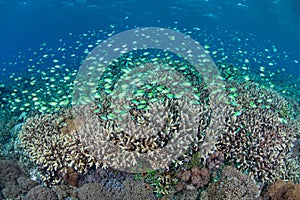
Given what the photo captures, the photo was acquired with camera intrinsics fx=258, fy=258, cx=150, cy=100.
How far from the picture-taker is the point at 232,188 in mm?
5508

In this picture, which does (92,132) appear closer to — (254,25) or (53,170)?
(53,170)

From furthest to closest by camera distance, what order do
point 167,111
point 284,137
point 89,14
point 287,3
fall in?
point 89,14 → point 287,3 → point 284,137 → point 167,111

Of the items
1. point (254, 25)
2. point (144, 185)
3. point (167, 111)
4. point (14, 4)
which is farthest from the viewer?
point (254, 25)

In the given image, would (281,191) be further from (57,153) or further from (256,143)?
(57,153)

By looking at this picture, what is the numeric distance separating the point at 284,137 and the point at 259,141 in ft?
3.47

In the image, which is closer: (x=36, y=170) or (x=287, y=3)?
(x=36, y=170)

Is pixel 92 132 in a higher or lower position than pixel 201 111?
lower

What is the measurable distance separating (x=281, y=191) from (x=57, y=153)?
5.37m

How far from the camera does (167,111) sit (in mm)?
6336

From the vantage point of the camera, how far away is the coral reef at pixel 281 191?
5427 mm

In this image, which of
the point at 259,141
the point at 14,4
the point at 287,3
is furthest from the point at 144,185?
the point at 14,4

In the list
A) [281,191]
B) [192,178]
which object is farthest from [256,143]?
[192,178]

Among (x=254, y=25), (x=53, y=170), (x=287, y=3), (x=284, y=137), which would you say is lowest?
(x=254, y=25)

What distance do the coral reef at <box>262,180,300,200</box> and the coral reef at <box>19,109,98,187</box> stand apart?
13.4 feet
